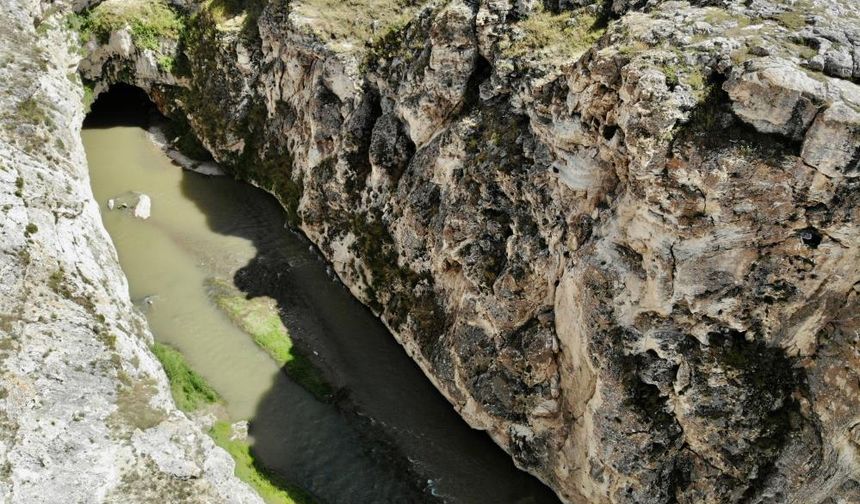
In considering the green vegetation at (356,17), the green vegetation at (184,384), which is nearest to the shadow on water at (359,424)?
the green vegetation at (184,384)

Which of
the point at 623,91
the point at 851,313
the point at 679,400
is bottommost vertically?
the point at 679,400

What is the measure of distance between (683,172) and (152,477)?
18726 millimetres

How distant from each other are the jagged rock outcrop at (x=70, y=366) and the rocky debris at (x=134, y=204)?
630 cm

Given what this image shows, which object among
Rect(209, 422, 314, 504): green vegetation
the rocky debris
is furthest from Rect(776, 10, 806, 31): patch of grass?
the rocky debris

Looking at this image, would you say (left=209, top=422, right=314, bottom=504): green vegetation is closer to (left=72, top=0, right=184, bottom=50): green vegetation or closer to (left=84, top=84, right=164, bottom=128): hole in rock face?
(left=84, top=84, right=164, bottom=128): hole in rock face

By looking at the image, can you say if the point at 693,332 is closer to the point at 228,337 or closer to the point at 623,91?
the point at 623,91

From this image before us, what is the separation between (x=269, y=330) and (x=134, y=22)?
2608cm

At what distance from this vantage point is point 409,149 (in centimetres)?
3092

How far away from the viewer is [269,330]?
32.3m

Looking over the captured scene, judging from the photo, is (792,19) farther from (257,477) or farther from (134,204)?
(134,204)

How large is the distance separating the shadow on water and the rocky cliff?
5.08 ft

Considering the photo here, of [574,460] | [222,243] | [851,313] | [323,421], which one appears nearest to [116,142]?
[222,243]

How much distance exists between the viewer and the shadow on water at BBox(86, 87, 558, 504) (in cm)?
2648

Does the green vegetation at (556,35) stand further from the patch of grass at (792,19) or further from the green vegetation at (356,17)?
the green vegetation at (356,17)
